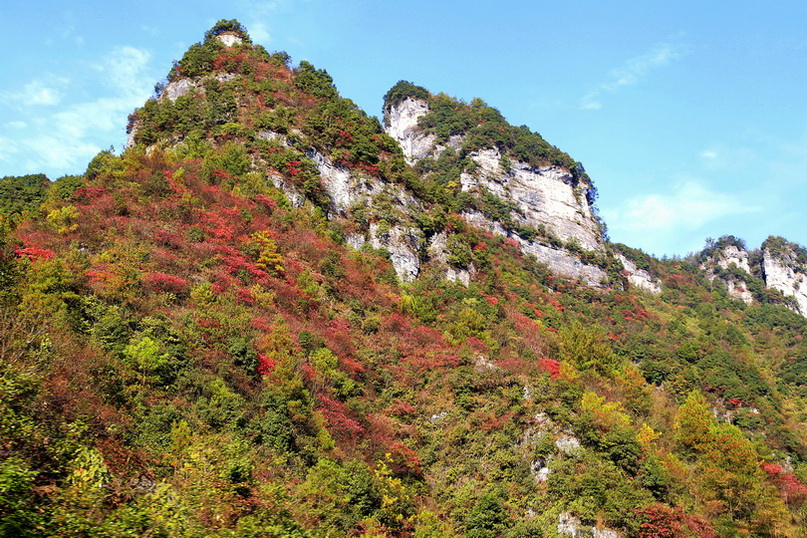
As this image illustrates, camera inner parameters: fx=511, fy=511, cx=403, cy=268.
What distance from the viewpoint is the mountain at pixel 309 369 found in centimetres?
1269

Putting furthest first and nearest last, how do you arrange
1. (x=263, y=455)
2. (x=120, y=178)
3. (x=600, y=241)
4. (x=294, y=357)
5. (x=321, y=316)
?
1. (x=600, y=241)
2. (x=120, y=178)
3. (x=321, y=316)
4. (x=294, y=357)
5. (x=263, y=455)

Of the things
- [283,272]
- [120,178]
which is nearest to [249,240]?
[283,272]

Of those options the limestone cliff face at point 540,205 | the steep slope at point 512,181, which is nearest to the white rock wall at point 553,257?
the limestone cliff face at point 540,205

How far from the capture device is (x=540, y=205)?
8738 centimetres

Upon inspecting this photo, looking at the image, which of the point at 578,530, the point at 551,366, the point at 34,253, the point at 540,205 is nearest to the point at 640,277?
the point at 540,205

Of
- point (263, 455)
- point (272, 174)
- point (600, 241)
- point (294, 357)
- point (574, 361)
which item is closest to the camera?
point (263, 455)

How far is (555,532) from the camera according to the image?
2203 cm

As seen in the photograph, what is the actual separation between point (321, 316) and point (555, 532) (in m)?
17.4

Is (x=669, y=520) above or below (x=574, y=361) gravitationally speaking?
below

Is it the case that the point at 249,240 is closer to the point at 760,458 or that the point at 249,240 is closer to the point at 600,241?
the point at 760,458

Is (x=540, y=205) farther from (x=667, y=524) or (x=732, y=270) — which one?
(x=667, y=524)

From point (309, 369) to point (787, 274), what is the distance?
382 feet

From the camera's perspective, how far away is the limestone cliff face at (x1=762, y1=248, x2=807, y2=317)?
103875mm

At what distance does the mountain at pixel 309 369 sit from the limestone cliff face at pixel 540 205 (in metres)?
18.0
